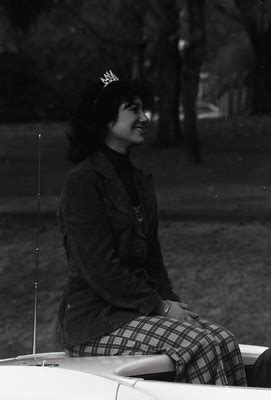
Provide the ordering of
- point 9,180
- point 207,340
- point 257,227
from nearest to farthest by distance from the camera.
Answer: point 207,340, point 257,227, point 9,180

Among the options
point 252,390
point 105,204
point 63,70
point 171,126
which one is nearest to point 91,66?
point 63,70

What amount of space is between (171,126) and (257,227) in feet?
2.49

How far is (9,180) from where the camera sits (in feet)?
20.7

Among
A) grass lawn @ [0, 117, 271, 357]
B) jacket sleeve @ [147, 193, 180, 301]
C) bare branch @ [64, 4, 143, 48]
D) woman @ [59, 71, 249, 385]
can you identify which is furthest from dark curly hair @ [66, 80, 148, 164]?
bare branch @ [64, 4, 143, 48]

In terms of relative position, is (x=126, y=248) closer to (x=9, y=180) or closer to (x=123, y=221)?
(x=123, y=221)

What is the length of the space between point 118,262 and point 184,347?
0.35 metres

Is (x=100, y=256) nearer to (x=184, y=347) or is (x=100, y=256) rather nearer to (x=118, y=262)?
(x=118, y=262)

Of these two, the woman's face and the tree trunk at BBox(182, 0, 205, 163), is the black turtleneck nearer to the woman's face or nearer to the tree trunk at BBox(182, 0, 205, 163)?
the woman's face

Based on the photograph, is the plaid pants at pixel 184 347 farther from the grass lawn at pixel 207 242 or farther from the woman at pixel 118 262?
the grass lawn at pixel 207 242

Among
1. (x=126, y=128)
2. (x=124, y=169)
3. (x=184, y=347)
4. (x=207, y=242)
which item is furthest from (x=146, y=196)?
(x=207, y=242)

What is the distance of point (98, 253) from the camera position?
322cm

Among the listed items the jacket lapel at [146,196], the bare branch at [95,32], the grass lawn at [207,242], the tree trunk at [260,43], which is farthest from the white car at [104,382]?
the bare branch at [95,32]

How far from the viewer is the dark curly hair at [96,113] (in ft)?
11.1

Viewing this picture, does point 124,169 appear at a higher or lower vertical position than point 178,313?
higher
